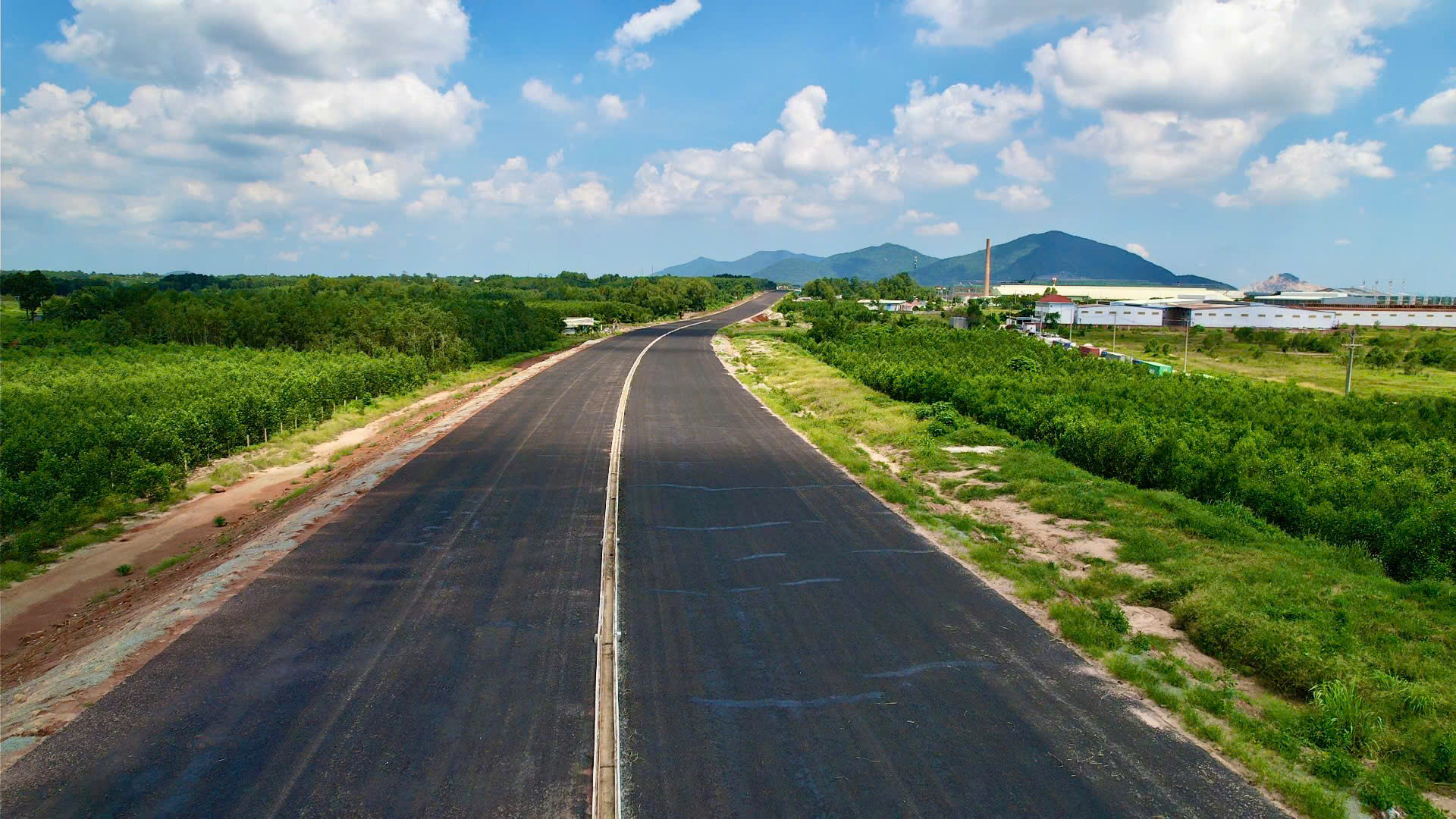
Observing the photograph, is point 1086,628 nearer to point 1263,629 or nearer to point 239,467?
point 1263,629

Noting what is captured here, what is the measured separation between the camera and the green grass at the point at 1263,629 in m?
7.47

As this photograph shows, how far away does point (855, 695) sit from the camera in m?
8.58

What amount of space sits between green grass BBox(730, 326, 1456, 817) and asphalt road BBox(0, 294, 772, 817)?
6531 mm

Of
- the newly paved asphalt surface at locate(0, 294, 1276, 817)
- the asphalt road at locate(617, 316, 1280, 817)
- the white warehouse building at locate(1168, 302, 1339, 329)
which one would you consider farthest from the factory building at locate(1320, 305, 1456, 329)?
the newly paved asphalt surface at locate(0, 294, 1276, 817)

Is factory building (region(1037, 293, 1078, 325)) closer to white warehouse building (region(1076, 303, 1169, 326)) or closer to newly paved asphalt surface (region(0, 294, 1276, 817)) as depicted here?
white warehouse building (region(1076, 303, 1169, 326))

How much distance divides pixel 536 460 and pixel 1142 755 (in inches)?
645

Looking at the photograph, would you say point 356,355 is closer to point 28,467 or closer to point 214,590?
point 28,467

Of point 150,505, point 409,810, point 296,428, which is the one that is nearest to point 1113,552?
point 409,810

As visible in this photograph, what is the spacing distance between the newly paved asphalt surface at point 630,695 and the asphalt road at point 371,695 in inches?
1.3

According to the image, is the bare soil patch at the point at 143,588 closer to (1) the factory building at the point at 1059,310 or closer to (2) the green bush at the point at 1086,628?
(2) the green bush at the point at 1086,628

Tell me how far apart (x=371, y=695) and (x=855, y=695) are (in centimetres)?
529

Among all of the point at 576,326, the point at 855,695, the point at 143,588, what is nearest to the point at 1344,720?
the point at 855,695

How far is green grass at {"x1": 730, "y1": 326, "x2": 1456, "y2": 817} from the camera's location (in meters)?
7.47

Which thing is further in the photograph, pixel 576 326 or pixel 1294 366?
pixel 576 326
